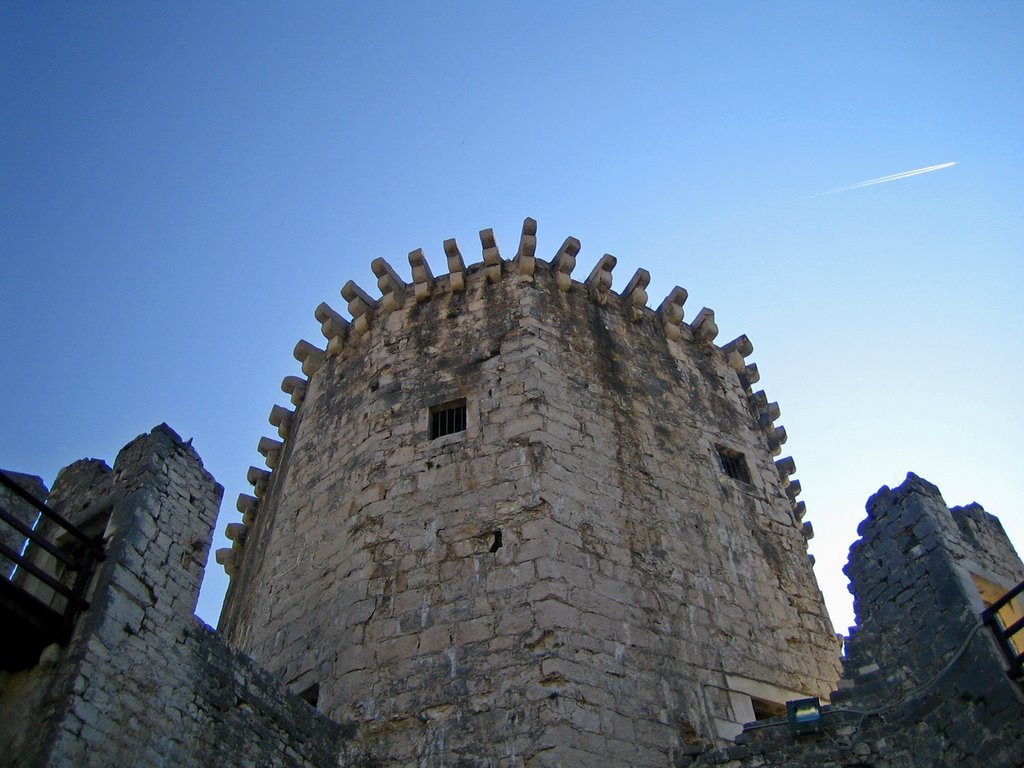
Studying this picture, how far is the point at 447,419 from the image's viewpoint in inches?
444

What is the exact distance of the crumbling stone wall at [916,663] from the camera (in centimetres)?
711

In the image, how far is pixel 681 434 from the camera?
468 inches

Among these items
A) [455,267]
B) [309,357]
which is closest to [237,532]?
[309,357]

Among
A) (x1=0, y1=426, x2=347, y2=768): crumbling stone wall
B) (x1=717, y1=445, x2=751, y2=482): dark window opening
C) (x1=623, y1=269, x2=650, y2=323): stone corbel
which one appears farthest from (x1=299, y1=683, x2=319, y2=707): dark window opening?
(x1=623, y1=269, x2=650, y2=323): stone corbel

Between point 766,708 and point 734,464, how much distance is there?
3556 millimetres

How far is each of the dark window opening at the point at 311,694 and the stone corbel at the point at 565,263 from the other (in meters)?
5.98

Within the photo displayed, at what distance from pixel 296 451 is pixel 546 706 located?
5.75 meters

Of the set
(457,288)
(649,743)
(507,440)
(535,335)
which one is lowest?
(649,743)

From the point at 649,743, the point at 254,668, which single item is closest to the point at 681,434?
the point at 649,743

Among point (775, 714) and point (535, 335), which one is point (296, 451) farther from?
point (775, 714)

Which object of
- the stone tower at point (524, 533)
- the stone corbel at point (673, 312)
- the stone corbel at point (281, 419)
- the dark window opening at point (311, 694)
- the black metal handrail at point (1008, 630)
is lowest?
the black metal handrail at point (1008, 630)

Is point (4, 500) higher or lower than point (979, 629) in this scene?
higher

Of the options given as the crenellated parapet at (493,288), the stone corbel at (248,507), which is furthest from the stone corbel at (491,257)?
the stone corbel at (248,507)

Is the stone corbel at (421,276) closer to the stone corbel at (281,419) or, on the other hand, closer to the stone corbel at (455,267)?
the stone corbel at (455,267)
